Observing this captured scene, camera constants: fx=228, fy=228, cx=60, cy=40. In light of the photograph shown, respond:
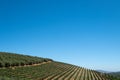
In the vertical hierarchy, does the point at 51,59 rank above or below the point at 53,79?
above

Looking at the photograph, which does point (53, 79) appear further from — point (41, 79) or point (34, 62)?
point (34, 62)

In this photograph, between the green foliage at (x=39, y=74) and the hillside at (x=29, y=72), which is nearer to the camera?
the green foliage at (x=39, y=74)

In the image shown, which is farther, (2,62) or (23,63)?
(23,63)

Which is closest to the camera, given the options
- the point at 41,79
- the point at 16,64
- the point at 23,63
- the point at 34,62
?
the point at 41,79

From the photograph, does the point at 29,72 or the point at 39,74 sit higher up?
the point at 29,72

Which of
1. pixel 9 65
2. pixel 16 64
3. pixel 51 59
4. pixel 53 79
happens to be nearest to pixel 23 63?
pixel 16 64

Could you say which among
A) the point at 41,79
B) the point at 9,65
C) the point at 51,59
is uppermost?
the point at 51,59

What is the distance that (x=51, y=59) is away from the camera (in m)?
97.8

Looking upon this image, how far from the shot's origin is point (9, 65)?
159 ft

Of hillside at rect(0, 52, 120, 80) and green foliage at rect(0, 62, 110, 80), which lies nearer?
green foliage at rect(0, 62, 110, 80)

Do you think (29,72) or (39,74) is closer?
(39,74)

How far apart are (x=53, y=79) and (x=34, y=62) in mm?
29031

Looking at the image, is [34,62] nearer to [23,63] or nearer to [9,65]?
[23,63]

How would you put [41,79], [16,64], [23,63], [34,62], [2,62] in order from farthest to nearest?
[34,62] → [23,63] → [16,64] → [2,62] → [41,79]
